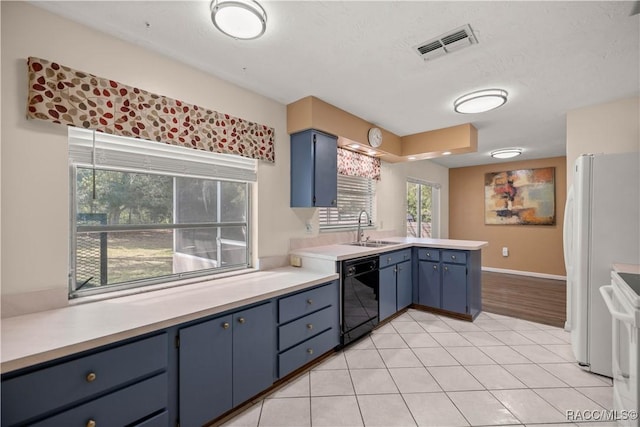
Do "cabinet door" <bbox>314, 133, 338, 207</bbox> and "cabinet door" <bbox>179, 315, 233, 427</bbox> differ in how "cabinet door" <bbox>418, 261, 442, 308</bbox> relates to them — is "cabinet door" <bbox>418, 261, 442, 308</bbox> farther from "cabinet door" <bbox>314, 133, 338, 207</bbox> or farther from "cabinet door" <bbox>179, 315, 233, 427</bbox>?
"cabinet door" <bbox>179, 315, 233, 427</bbox>

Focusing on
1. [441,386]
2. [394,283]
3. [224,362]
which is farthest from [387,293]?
[224,362]

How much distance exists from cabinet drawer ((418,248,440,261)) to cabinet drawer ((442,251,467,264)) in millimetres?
86

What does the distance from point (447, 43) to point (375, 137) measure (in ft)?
5.28

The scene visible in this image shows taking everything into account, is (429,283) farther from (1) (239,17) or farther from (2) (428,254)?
(1) (239,17)

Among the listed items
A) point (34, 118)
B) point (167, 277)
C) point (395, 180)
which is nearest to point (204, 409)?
point (167, 277)

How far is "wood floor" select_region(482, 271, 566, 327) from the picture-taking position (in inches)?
135

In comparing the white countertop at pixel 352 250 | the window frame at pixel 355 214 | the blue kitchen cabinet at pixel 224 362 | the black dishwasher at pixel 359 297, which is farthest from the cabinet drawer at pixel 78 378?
the window frame at pixel 355 214

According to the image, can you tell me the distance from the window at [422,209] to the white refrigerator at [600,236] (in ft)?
9.84

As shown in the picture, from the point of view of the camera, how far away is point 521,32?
1696 millimetres

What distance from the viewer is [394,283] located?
321 centimetres

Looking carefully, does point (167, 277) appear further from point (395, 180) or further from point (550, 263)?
point (550, 263)

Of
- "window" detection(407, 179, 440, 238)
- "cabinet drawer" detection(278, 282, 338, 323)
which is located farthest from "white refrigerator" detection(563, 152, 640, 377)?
"window" detection(407, 179, 440, 238)

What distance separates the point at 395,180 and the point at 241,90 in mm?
2988

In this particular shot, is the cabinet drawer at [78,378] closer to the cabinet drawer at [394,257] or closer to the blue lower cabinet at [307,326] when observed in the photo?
the blue lower cabinet at [307,326]
